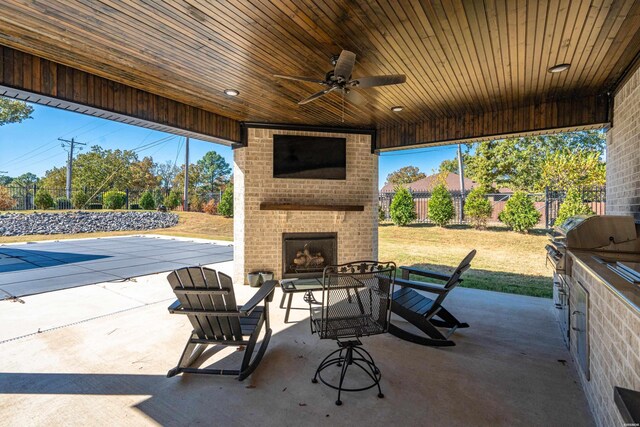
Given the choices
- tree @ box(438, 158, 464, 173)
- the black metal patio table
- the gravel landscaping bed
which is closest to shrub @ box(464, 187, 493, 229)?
the black metal patio table

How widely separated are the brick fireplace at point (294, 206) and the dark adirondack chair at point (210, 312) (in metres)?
2.79

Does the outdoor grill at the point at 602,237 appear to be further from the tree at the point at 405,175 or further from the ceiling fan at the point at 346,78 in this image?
the tree at the point at 405,175

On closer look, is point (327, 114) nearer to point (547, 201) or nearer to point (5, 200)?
point (547, 201)

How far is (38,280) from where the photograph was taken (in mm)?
5328

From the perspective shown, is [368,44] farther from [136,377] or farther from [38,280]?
[38,280]

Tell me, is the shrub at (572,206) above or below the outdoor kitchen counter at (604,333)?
above

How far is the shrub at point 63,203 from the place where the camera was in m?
16.3

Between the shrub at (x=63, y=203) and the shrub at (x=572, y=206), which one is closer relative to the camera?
the shrub at (x=572, y=206)

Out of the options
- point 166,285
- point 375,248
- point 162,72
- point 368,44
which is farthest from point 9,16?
point 375,248

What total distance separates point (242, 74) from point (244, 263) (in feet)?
10.4

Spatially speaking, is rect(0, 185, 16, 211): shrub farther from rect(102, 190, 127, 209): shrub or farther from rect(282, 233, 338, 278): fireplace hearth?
rect(282, 233, 338, 278): fireplace hearth

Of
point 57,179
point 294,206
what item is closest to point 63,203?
point 57,179

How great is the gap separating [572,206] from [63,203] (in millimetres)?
22928

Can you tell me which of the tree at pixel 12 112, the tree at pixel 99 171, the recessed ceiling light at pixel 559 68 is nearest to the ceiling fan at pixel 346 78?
the recessed ceiling light at pixel 559 68
